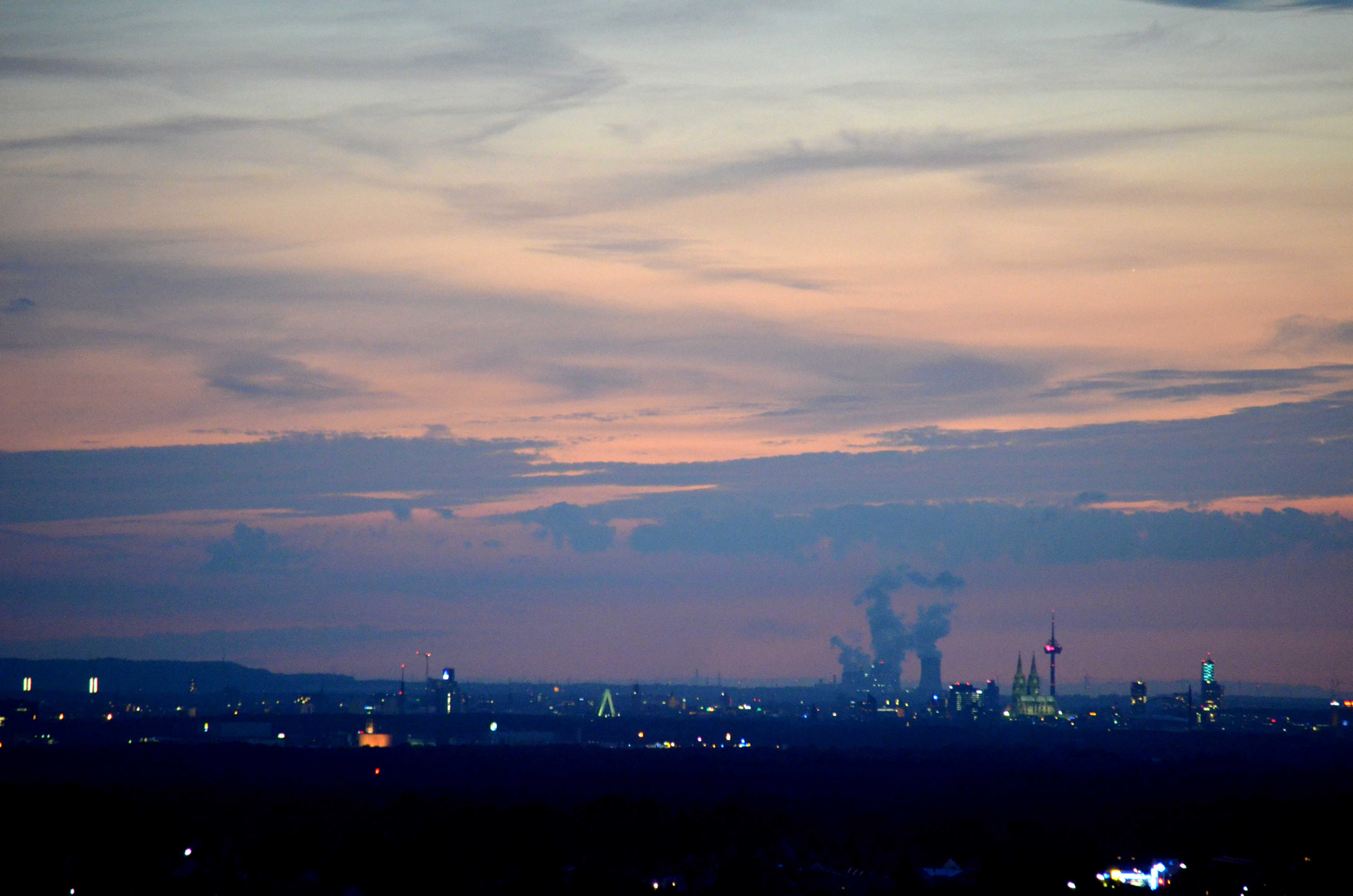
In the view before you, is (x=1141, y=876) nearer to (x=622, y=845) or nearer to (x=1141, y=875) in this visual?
(x=1141, y=875)

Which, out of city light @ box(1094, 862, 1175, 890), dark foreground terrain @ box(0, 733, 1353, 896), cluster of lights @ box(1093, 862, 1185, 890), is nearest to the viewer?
dark foreground terrain @ box(0, 733, 1353, 896)

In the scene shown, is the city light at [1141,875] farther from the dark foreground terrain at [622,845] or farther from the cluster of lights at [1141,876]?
the dark foreground terrain at [622,845]

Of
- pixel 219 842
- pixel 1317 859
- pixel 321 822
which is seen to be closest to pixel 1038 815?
pixel 1317 859

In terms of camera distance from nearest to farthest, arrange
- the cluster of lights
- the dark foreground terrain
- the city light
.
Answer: the dark foreground terrain → the cluster of lights → the city light

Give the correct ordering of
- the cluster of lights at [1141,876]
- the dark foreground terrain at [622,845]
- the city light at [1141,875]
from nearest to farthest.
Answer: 1. the dark foreground terrain at [622,845]
2. the cluster of lights at [1141,876]
3. the city light at [1141,875]

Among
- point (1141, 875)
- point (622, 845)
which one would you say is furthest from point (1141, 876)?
point (622, 845)

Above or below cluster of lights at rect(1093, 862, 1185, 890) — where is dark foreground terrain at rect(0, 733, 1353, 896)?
above

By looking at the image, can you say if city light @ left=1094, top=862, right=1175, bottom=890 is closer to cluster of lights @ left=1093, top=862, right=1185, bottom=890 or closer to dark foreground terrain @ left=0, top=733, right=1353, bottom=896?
cluster of lights @ left=1093, top=862, right=1185, bottom=890

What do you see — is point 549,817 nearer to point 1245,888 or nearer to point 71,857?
point 71,857


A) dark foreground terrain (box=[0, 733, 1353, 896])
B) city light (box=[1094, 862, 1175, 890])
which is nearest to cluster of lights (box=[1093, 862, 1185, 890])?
city light (box=[1094, 862, 1175, 890])

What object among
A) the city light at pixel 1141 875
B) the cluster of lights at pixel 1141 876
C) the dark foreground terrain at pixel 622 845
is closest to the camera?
the dark foreground terrain at pixel 622 845

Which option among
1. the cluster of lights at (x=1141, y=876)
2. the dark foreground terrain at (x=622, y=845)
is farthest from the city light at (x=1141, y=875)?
the dark foreground terrain at (x=622, y=845)
